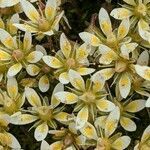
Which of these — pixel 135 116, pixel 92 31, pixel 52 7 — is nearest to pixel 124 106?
pixel 135 116

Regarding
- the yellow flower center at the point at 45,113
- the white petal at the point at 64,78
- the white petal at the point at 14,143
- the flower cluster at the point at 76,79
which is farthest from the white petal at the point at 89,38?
the white petal at the point at 14,143

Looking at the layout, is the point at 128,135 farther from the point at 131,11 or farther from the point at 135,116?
the point at 131,11

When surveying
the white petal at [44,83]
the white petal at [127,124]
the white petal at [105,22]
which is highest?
the white petal at [105,22]

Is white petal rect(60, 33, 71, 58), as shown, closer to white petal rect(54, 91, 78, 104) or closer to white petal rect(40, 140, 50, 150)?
white petal rect(54, 91, 78, 104)

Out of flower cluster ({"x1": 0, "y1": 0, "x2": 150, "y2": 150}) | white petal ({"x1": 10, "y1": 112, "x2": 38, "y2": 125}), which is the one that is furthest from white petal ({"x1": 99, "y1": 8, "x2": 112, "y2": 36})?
white petal ({"x1": 10, "y1": 112, "x2": 38, "y2": 125})

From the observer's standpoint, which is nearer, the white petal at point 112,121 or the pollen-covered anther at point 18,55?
the white petal at point 112,121

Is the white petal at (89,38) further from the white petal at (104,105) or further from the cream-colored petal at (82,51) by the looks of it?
the white petal at (104,105)

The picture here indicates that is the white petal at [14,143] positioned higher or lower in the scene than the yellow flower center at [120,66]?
lower

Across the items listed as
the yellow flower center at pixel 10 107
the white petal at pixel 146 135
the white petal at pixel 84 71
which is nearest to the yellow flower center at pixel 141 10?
the white petal at pixel 84 71
